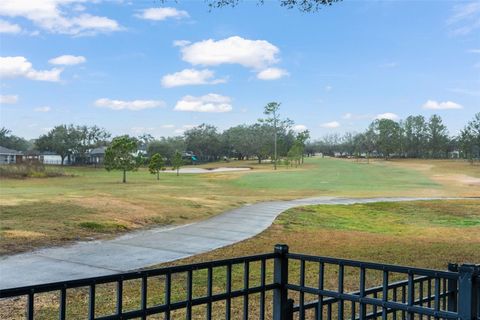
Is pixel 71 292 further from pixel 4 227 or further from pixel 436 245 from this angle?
pixel 436 245

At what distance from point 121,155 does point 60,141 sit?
159 ft

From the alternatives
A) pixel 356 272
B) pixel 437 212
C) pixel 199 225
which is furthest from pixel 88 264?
pixel 437 212

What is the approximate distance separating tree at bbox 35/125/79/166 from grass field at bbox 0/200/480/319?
249ft

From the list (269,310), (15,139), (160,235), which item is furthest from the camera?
(15,139)

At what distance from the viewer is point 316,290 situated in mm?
3133

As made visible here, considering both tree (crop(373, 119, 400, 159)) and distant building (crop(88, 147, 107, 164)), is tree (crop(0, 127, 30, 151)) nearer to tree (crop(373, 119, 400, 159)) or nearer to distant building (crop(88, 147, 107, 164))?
distant building (crop(88, 147, 107, 164))

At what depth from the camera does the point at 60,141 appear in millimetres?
90750

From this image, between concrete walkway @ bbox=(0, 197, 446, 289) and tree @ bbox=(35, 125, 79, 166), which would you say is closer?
concrete walkway @ bbox=(0, 197, 446, 289)

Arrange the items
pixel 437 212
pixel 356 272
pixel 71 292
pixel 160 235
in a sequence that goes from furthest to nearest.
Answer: pixel 437 212 → pixel 160 235 → pixel 356 272 → pixel 71 292

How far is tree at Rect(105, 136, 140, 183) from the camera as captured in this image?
46156 mm

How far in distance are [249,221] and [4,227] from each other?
23.2ft

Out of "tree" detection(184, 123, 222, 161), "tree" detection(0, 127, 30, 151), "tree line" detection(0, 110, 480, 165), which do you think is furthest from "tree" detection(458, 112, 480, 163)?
"tree" detection(0, 127, 30, 151)

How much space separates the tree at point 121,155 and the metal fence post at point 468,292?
44661mm

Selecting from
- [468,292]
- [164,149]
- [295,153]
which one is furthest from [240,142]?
[468,292]
